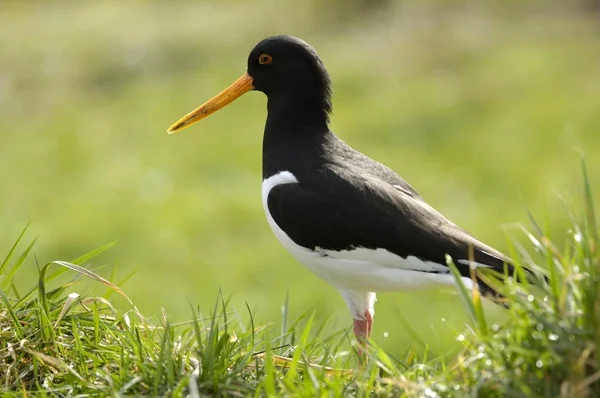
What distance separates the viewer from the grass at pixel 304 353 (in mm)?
2967

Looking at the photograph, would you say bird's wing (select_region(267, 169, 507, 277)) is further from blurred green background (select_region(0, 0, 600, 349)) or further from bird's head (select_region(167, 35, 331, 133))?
blurred green background (select_region(0, 0, 600, 349))

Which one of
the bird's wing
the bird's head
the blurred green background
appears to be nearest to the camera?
the bird's wing

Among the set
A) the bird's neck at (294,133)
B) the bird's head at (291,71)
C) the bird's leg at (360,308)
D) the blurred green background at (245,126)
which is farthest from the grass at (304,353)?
the blurred green background at (245,126)

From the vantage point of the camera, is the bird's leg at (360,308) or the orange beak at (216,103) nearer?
the bird's leg at (360,308)

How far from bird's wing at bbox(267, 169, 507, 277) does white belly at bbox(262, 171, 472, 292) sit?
2 cm

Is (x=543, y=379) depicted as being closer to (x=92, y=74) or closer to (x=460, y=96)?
(x=460, y=96)

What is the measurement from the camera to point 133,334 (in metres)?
3.77

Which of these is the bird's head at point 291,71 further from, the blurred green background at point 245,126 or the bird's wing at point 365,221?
the blurred green background at point 245,126

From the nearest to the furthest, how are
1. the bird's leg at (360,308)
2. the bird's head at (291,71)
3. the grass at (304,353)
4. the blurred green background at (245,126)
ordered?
the grass at (304,353) < the bird's leg at (360,308) < the bird's head at (291,71) < the blurred green background at (245,126)

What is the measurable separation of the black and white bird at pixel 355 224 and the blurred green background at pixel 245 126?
392 centimetres

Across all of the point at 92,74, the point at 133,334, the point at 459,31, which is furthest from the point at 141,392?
the point at 459,31

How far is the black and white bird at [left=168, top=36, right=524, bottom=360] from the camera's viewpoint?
4426 mm

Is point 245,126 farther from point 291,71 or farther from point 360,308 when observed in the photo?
point 360,308

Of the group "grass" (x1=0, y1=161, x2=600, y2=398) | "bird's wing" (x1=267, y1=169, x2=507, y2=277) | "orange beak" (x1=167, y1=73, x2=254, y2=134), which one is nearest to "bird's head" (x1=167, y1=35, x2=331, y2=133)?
"orange beak" (x1=167, y1=73, x2=254, y2=134)
